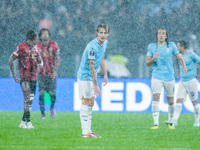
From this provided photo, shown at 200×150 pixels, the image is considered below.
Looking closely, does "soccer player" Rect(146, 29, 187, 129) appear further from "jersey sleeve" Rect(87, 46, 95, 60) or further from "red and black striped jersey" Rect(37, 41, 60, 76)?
"red and black striped jersey" Rect(37, 41, 60, 76)

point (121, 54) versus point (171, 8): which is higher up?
point (171, 8)

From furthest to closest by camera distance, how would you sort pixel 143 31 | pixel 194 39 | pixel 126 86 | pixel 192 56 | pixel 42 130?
pixel 143 31 → pixel 194 39 → pixel 126 86 → pixel 192 56 → pixel 42 130

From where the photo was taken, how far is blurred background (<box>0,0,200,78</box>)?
20.7 meters

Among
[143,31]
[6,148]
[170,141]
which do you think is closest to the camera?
[6,148]

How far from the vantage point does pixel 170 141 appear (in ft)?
23.2

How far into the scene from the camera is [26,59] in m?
9.34

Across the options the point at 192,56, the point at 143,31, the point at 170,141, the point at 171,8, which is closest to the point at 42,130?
the point at 170,141

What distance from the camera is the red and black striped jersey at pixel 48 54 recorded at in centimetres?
1188

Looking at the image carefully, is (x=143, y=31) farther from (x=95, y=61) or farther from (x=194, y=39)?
(x=95, y=61)

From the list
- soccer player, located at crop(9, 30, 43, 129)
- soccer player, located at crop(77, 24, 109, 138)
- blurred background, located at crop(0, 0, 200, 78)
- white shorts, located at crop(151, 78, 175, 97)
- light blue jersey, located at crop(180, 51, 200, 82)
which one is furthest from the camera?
blurred background, located at crop(0, 0, 200, 78)

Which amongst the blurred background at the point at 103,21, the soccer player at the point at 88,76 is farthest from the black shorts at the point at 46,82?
the blurred background at the point at 103,21

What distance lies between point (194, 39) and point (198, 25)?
3.26 metres

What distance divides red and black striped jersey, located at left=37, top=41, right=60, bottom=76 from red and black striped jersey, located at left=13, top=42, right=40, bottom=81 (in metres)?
2.42

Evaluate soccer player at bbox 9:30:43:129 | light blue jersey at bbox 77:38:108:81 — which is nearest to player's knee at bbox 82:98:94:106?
light blue jersey at bbox 77:38:108:81
